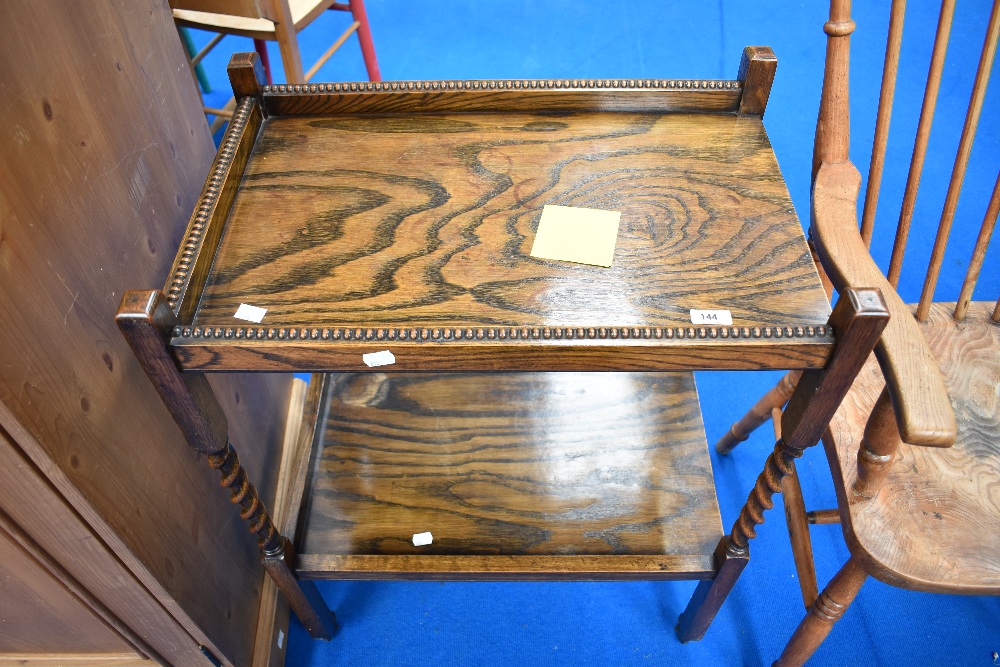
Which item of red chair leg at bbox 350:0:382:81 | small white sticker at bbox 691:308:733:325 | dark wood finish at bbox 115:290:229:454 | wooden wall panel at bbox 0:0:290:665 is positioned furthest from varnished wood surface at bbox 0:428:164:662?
red chair leg at bbox 350:0:382:81

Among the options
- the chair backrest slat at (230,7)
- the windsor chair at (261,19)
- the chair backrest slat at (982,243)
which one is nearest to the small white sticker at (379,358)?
the chair backrest slat at (982,243)

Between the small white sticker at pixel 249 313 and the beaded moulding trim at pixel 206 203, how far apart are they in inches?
2.3

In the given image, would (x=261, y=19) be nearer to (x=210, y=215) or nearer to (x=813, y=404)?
(x=210, y=215)

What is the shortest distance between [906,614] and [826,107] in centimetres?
92

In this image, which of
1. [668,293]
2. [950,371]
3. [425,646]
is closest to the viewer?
[668,293]

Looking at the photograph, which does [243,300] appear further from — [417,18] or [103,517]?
[417,18]

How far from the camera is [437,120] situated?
1.03m

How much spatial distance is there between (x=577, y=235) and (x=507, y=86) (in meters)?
0.28

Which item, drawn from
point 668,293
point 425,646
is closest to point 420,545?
point 425,646

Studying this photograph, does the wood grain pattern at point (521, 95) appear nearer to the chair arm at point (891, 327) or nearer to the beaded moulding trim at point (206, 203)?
the beaded moulding trim at point (206, 203)

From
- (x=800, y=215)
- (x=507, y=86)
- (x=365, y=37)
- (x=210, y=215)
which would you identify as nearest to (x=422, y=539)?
(x=210, y=215)

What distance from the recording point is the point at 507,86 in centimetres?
101

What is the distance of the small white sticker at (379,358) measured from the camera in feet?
2.40

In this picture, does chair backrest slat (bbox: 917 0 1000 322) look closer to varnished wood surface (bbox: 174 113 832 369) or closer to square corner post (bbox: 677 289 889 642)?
varnished wood surface (bbox: 174 113 832 369)
